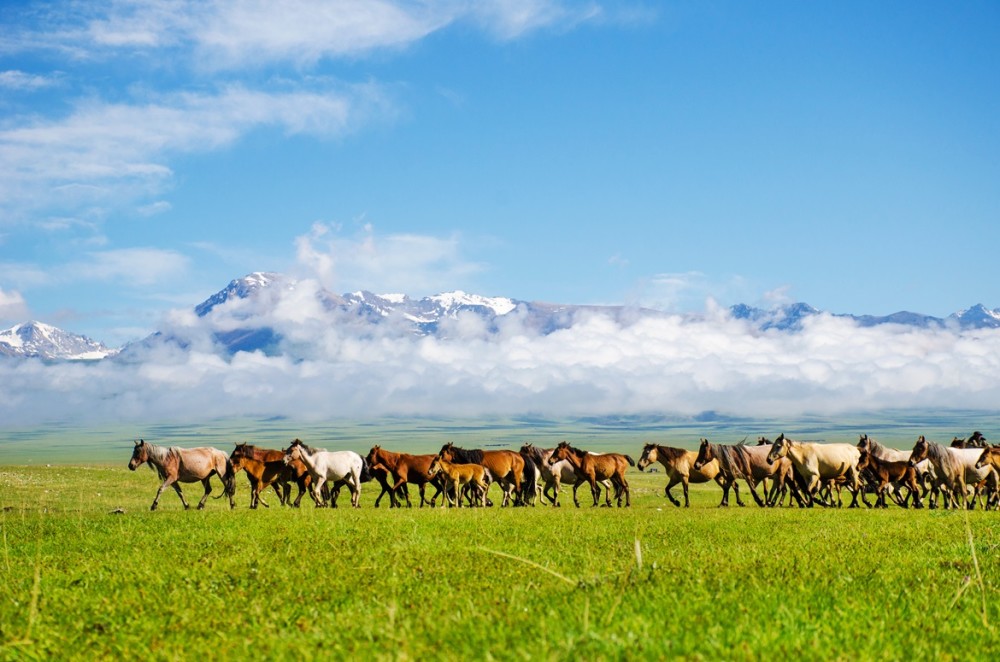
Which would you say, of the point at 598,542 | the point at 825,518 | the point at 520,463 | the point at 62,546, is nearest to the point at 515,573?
the point at 598,542

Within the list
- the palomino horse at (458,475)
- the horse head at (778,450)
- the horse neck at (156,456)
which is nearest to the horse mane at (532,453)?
the palomino horse at (458,475)

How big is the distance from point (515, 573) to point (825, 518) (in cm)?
1413

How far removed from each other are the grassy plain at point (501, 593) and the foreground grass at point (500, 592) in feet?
0.10

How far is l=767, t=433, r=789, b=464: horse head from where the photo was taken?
33.9m

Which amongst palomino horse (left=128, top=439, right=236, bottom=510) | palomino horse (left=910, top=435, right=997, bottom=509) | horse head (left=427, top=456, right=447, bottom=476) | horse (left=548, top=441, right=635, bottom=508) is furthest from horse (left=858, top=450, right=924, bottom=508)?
palomino horse (left=128, top=439, right=236, bottom=510)

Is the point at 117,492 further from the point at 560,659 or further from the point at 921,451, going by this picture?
the point at 560,659

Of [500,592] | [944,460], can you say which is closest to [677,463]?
[944,460]

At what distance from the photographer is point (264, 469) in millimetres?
31969

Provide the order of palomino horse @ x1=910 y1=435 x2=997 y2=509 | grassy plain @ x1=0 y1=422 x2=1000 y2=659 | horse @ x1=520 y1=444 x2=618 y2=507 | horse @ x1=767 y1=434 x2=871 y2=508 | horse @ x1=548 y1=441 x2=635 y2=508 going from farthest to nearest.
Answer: horse @ x1=520 y1=444 x2=618 y2=507
horse @ x1=548 y1=441 x2=635 y2=508
horse @ x1=767 y1=434 x2=871 y2=508
palomino horse @ x1=910 y1=435 x2=997 y2=509
grassy plain @ x1=0 y1=422 x2=1000 y2=659

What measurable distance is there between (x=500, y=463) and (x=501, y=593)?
85.6 ft

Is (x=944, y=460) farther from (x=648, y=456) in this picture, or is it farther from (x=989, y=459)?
(x=648, y=456)

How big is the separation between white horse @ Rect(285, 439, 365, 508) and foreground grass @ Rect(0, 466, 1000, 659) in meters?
14.1

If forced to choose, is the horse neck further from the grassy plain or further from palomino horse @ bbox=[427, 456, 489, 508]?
the grassy plain

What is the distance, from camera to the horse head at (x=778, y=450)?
33938mm
